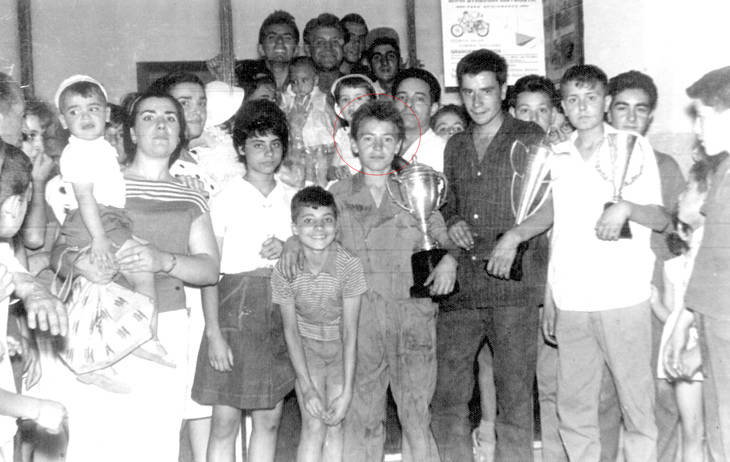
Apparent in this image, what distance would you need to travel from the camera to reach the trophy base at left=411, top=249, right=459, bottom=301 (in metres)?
1.98

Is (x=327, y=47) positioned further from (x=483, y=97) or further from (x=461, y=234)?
(x=461, y=234)

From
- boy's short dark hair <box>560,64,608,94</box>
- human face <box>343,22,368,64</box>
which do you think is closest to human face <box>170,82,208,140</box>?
human face <box>343,22,368,64</box>

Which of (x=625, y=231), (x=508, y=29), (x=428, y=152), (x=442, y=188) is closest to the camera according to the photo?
(x=625, y=231)

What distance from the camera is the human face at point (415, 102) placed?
7.79 feet

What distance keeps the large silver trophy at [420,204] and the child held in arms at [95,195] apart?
0.67 m

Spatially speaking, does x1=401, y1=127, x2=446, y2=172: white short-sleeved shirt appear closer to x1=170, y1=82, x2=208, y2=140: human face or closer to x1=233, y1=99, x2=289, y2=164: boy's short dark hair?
x1=233, y1=99, x2=289, y2=164: boy's short dark hair

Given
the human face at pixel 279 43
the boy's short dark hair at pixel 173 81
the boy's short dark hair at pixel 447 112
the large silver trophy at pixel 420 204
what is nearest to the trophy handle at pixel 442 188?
the large silver trophy at pixel 420 204

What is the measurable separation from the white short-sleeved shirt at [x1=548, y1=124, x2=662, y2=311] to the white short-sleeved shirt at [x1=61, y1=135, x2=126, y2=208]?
1110 millimetres

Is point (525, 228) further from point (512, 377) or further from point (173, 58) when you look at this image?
point (173, 58)

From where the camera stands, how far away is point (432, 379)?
200cm

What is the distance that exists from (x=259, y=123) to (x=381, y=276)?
520 mm

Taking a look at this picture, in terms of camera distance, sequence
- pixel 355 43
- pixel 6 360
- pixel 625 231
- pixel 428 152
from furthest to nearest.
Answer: pixel 355 43 < pixel 428 152 < pixel 625 231 < pixel 6 360

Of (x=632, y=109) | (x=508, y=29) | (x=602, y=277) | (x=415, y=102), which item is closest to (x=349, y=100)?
(x=415, y=102)

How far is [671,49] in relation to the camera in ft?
7.80
